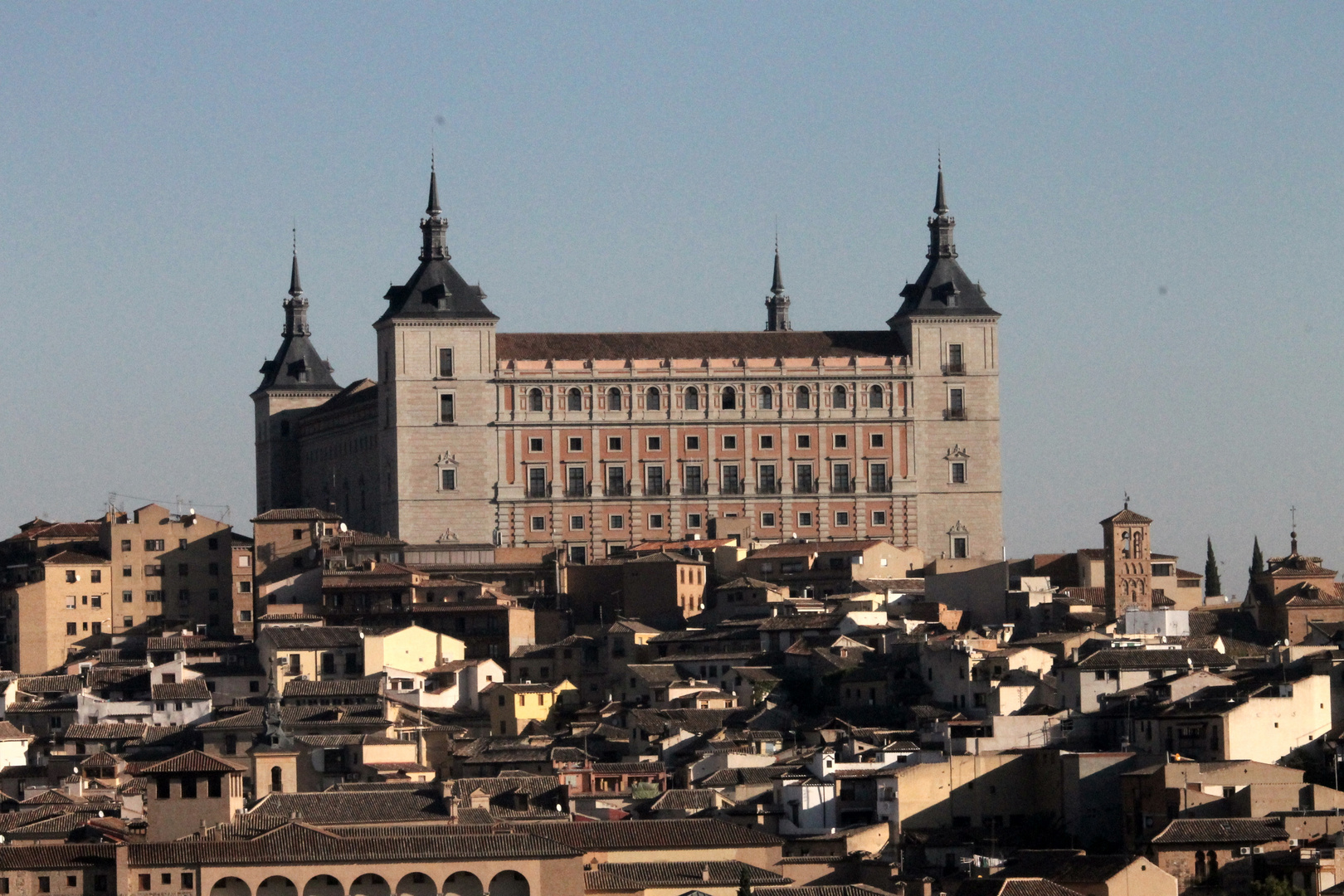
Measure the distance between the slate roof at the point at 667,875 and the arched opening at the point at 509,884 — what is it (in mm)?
1117

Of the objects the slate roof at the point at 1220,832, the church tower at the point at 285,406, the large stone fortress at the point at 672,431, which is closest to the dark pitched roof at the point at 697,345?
the large stone fortress at the point at 672,431

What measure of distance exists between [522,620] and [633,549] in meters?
11.4

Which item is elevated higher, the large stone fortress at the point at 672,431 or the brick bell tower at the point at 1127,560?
the large stone fortress at the point at 672,431

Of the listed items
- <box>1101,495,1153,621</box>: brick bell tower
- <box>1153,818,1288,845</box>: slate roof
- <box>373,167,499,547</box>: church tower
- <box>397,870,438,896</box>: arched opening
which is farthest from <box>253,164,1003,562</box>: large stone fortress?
<box>397,870,438,896</box>: arched opening

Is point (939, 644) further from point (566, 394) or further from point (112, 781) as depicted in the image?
point (566, 394)

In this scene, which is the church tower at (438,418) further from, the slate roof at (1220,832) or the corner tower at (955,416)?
the slate roof at (1220,832)

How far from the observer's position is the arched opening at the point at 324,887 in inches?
2559

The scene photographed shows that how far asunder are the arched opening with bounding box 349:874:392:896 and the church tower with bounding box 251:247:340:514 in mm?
63085

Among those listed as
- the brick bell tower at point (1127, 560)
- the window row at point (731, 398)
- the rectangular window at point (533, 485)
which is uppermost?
the window row at point (731, 398)

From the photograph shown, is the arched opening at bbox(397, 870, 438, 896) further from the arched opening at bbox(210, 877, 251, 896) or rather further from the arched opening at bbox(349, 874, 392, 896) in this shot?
the arched opening at bbox(210, 877, 251, 896)

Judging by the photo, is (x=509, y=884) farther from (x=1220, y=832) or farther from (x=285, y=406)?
(x=285, y=406)

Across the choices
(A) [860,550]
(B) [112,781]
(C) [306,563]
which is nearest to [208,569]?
(C) [306,563]

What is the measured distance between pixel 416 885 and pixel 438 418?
51513 millimetres

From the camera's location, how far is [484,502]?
11569 cm
